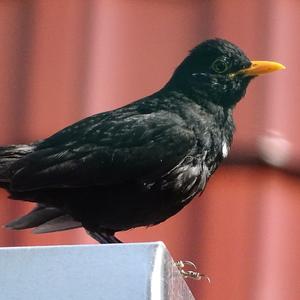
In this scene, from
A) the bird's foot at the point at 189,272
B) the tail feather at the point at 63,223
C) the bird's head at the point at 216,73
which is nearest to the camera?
the bird's foot at the point at 189,272

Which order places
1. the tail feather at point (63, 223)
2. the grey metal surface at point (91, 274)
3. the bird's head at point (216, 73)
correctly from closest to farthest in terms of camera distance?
the grey metal surface at point (91, 274) < the tail feather at point (63, 223) < the bird's head at point (216, 73)

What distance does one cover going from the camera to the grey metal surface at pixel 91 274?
4.91 feet

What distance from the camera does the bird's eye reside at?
91.1 inches

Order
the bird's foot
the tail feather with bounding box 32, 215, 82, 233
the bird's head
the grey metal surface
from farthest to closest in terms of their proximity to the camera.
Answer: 1. the bird's head
2. the tail feather with bounding box 32, 215, 82, 233
3. the bird's foot
4. the grey metal surface

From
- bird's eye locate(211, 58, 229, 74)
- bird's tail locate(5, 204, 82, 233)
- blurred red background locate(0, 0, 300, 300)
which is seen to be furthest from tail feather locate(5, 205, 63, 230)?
bird's eye locate(211, 58, 229, 74)

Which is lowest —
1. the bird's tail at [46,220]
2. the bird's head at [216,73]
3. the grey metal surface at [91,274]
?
the bird's tail at [46,220]

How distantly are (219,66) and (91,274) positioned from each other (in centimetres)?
90

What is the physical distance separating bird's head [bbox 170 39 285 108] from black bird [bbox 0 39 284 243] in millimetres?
99

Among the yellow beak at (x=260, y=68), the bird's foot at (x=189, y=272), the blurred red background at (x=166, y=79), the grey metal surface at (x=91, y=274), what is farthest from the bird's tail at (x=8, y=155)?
the grey metal surface at (x=91, y=274)

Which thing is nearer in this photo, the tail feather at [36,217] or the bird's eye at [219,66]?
the tail feather at [36,217]

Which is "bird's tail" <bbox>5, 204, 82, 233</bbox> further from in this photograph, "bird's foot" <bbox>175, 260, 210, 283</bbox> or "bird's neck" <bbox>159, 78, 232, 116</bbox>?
"bird's neck" <bbox>159, 78, 232, 116</bbox>

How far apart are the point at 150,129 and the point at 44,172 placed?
214 mm

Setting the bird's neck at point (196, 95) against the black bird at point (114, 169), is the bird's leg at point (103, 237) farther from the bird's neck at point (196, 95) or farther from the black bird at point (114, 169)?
the bird's neck at point (196, 95)

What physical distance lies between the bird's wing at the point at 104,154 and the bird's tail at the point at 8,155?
0.02 m
